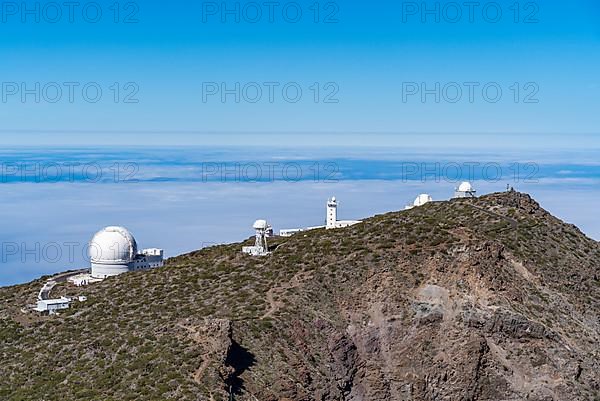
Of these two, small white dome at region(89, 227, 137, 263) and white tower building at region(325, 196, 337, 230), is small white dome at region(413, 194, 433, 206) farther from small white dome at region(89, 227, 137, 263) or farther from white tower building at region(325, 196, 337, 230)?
small white dome at region(89, 227, 137, 263)

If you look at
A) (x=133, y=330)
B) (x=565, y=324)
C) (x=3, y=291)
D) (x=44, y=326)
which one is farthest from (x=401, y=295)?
(x=3, y=291)

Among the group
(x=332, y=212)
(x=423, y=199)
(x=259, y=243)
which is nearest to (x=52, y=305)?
(x=259, y=243)

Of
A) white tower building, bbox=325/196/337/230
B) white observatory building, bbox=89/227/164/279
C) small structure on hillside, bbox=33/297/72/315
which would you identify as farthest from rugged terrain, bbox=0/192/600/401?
white tower building, bbox=325/196/337/230

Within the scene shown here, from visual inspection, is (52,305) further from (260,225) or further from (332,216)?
(332,216)

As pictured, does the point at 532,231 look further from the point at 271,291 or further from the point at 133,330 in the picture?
the point at 133,330

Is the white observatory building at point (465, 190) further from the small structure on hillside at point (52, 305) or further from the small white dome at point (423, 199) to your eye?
the small structure on hillside at point (52, 305)
